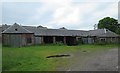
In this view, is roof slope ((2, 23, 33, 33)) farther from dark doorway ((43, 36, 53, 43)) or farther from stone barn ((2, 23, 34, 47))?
dark doorway ((43, 36, 53, 43))

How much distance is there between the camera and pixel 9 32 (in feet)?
147

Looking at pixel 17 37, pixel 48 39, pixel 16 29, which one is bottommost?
pixel 48 39

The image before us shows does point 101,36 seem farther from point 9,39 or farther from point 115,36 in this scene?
point 9,39

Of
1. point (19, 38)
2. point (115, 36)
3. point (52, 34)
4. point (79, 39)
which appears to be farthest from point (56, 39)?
point (115, 36)

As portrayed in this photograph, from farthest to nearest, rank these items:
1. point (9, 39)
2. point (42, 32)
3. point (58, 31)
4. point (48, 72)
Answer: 1. point (58, 31)
2. point (42, 32)
3. point (9, 39)
4. point (48, 72)

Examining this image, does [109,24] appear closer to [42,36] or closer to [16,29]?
[42,36]

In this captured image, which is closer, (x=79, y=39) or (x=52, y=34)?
(x=52, y=34)

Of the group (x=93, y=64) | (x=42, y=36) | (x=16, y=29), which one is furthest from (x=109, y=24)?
(x=93, y=64)

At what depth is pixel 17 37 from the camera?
44.7m

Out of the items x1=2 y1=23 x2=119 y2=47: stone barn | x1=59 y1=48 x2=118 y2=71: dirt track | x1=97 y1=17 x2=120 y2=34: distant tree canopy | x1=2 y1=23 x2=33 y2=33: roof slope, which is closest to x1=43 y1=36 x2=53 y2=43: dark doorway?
x1=2 y1=23 x2=119 y2=47: stone barn

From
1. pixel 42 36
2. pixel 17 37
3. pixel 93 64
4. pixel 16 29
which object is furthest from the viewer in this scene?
pixel 42 36

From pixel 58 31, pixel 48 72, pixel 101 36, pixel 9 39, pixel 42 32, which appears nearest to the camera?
pixel 48 72

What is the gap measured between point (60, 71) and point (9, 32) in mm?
35160

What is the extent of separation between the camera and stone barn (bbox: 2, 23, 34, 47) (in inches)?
1717
